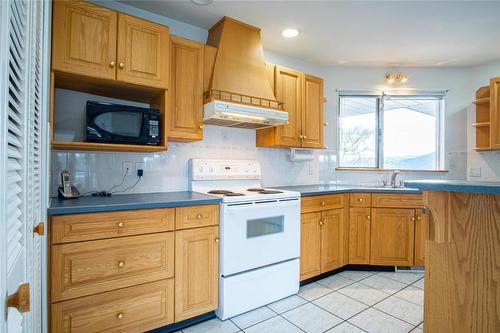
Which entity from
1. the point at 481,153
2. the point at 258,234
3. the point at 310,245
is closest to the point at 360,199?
the point at 310,245

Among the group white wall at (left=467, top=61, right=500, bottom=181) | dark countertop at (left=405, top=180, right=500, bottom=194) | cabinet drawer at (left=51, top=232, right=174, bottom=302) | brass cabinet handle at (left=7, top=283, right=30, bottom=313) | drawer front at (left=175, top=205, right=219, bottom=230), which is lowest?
cabinet drawer at (left=51, top=232, right=174, bottom=302)

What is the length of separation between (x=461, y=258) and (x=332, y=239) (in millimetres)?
1614

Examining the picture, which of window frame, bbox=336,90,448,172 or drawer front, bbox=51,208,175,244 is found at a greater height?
window frame, bbox=336,90,448,172

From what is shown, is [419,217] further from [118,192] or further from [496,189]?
[118,192]

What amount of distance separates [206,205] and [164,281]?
1.86 feet

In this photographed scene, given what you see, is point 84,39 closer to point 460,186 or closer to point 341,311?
point 460,186

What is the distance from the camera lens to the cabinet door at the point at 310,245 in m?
2.54

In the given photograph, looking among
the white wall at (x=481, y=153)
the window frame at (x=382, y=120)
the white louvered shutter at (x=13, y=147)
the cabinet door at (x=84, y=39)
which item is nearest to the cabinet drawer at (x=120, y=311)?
the white louvered shutter at (x=13, y=147)

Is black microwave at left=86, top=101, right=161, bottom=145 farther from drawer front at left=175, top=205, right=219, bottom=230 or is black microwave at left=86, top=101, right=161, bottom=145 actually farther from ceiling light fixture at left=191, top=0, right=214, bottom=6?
ceiling light fixture at left=191, top=0, right=214, bottom=6

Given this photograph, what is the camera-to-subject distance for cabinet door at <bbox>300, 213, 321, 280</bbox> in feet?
8.35

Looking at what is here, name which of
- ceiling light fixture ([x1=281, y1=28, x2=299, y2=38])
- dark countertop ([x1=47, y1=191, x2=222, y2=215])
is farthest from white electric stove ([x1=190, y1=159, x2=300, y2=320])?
ceiling light fixture ([x1=281, y1=28, x2=299, y2=38])

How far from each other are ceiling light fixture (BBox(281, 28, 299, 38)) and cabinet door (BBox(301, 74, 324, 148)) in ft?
1.46

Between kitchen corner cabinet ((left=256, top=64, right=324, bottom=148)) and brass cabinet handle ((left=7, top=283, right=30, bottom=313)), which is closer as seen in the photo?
brass cabinet handle ((left=7, top=283, right=30, bottom=313))

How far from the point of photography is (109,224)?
1.57 meters
